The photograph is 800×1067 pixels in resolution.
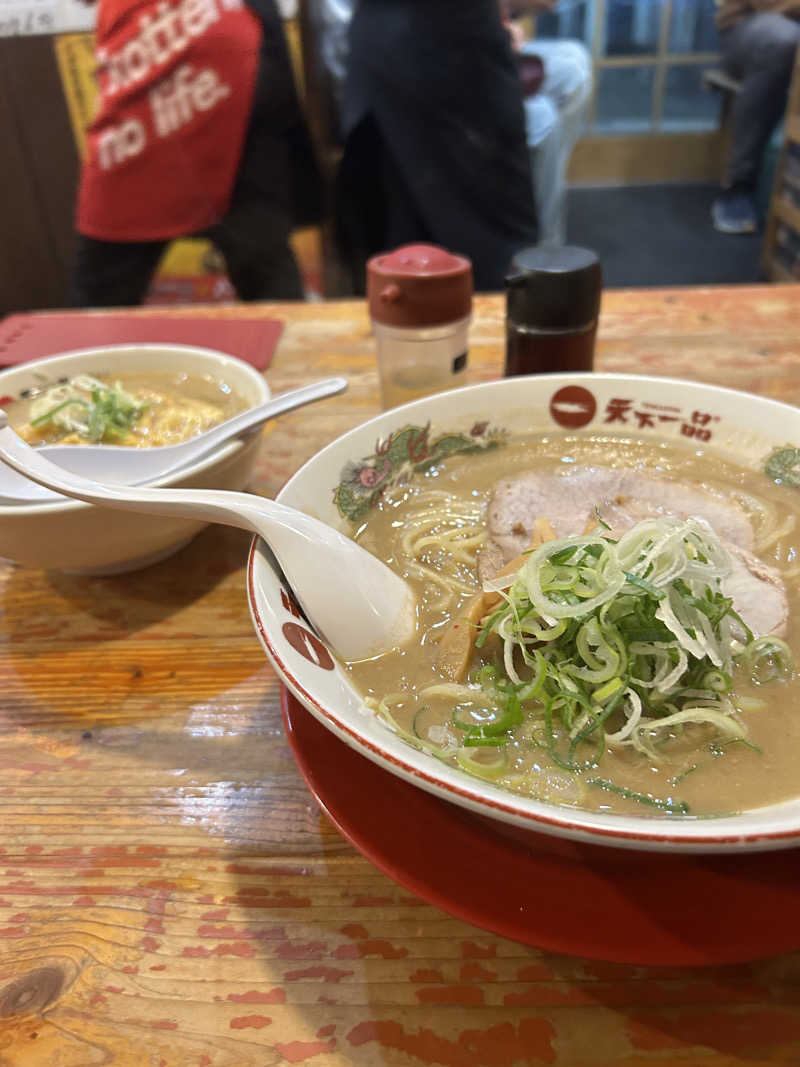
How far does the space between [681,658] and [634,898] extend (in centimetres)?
24

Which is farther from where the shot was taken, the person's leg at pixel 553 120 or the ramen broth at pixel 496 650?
the person's leg at pixel 553 120

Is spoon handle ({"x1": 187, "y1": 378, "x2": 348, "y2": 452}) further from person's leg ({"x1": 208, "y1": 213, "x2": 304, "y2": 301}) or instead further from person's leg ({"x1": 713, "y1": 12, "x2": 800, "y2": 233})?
person's leg ({"x1": 713, "y1": 12, "x2": 800, "y2": 233})

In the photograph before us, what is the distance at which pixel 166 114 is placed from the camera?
111 inches

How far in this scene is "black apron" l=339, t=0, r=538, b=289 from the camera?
9.34 ft

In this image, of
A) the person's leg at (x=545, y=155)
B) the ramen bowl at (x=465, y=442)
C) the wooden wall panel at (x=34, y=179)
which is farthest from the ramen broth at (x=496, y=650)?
the wooden wall panel at (x=34, y=179)

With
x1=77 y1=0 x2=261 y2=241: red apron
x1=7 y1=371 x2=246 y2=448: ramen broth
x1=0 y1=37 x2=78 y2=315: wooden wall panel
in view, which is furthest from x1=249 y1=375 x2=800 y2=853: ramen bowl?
x1=0 y1=37 x2=78 y2=315: wooden wall panel

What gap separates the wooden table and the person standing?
2.40 metres

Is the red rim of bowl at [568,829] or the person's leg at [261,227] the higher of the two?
the red rim of bowl at [568,829]

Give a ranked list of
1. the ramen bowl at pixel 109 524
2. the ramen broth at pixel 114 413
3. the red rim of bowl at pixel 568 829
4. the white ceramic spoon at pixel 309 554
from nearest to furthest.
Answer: the red rim of bowl at pixel 568 829
the white ceramic spoon at pixel 309 554
the ramen bowl at pixel 109 524
the ramen broth at pixel 114 413

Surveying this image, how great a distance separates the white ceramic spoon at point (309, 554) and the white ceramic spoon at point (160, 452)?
0.64 feet

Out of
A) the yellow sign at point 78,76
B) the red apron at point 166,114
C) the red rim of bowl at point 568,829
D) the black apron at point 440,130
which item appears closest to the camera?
the red rim of bowl at point 568,829

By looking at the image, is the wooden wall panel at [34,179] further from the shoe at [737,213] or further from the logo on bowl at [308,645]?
the shoe at [737,213]

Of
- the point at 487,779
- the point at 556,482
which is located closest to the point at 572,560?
the point at 487,779

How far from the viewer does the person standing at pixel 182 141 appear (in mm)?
2736
